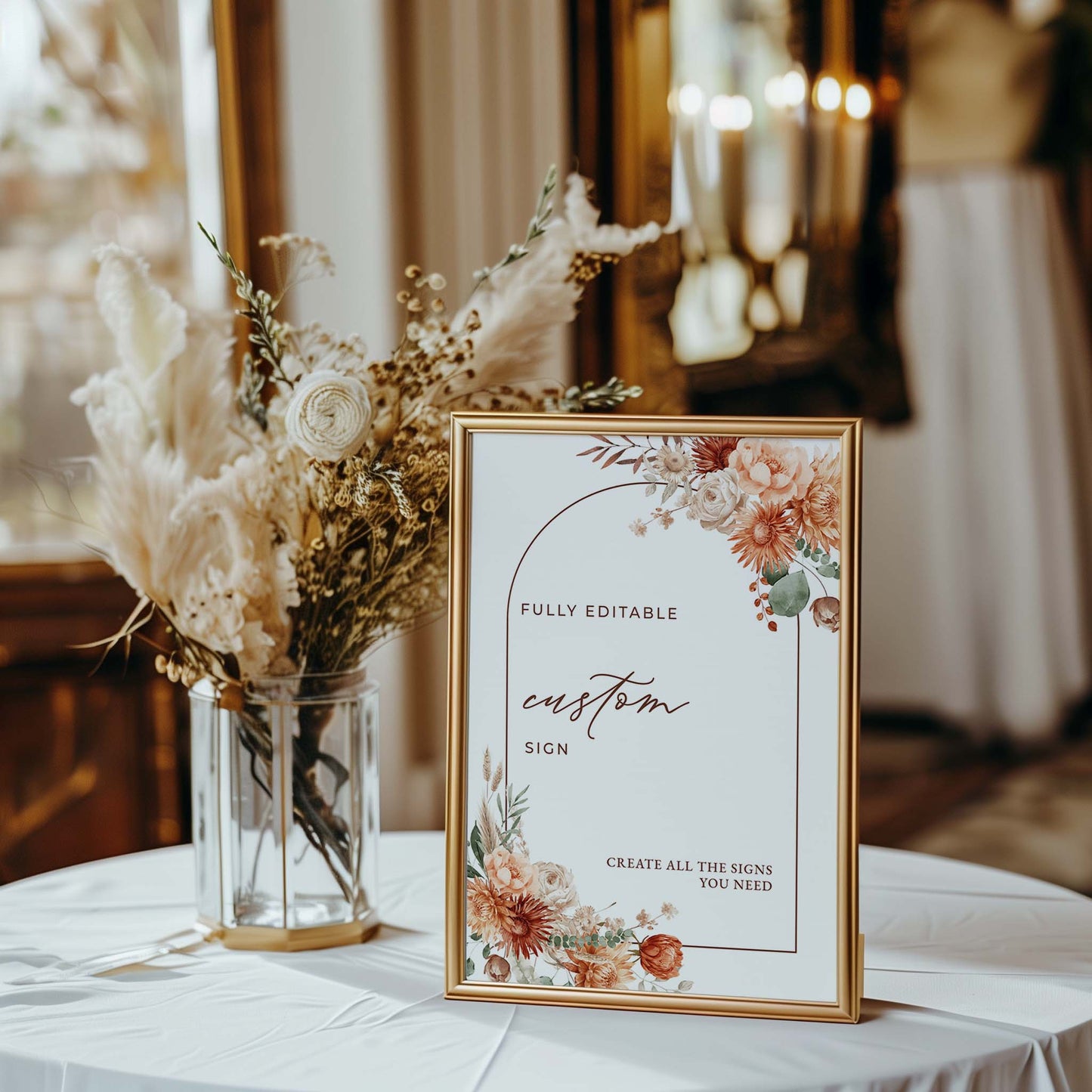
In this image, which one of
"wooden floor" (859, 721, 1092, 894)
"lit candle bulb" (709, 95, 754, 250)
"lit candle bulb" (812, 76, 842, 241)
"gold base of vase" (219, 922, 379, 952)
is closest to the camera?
"gold base of vase" (219, 922, 379, 952)

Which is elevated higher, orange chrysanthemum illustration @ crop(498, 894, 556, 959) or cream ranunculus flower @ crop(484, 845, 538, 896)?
cream ranunculus flower @ crop(484, 845, 538, 896)

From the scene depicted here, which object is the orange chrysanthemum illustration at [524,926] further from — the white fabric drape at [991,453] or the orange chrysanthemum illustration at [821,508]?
the white fabric drape at [991,453]

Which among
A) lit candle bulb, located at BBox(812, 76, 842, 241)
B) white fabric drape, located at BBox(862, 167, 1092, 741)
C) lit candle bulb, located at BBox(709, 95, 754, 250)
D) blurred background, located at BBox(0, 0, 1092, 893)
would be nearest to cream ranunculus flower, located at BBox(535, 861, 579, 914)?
blurred background, located at BBox(0, 0, 1092, 893)

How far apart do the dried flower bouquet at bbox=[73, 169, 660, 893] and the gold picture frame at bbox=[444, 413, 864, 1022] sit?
66 millimetres

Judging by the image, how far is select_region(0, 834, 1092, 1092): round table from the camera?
0.68 meters

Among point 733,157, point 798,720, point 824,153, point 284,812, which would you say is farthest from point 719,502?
point 824,153

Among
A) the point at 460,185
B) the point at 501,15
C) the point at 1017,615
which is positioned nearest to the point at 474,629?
the point at 460,185

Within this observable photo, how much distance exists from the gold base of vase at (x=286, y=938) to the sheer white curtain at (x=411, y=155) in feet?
5.14

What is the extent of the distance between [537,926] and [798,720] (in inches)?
8.1

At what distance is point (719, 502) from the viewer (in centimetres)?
79

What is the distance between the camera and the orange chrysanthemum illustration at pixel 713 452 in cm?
79

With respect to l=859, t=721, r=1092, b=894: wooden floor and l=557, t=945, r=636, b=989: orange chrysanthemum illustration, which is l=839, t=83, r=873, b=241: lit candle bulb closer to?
l=859, t=721, r=1092, b=894: wooden floor

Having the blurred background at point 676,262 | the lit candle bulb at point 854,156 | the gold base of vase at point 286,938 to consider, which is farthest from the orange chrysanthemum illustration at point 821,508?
the lit candle bulb at point 854,156

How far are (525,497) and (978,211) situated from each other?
3.78m
